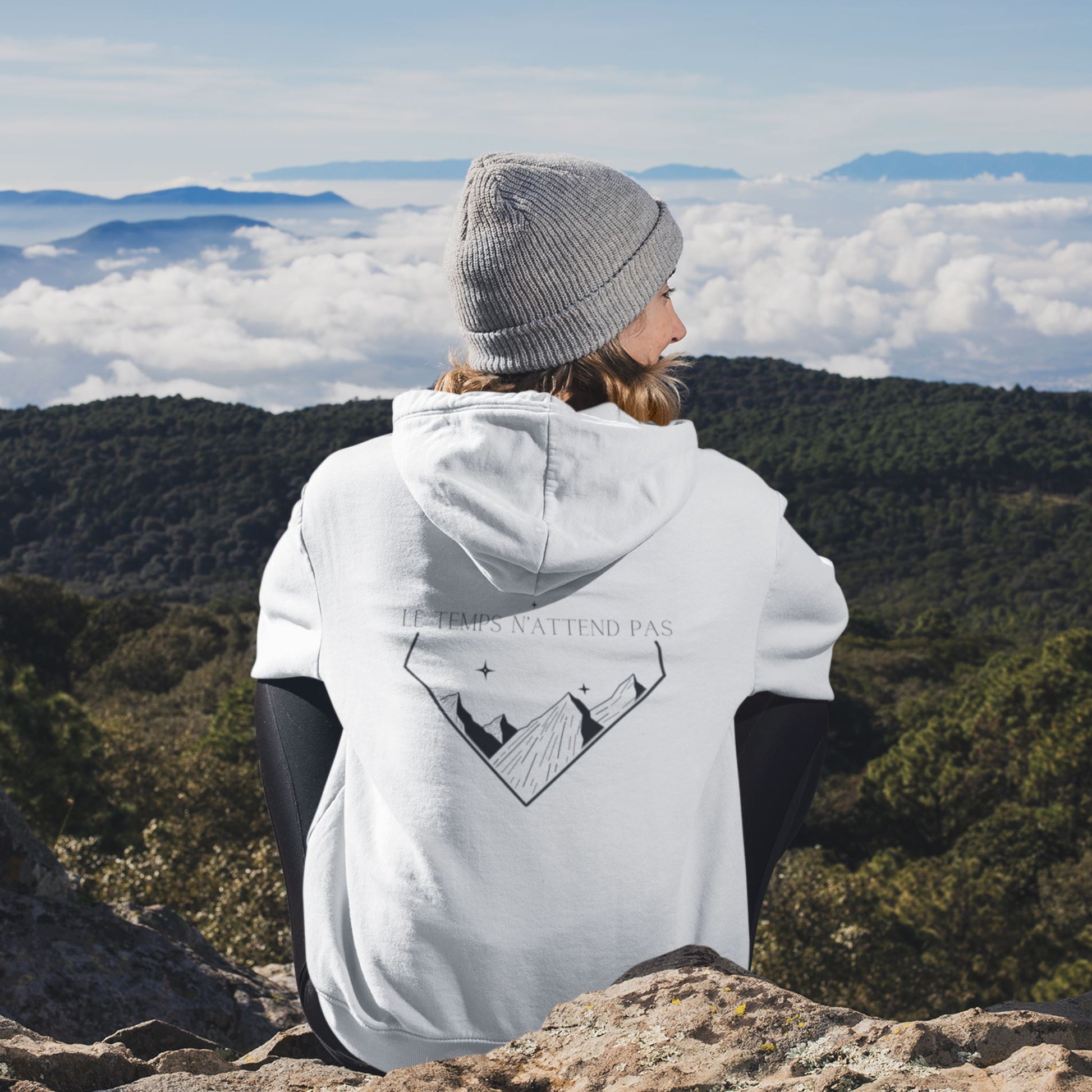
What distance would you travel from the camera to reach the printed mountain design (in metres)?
1.64

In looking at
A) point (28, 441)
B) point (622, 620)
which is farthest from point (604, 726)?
point (28, 441)

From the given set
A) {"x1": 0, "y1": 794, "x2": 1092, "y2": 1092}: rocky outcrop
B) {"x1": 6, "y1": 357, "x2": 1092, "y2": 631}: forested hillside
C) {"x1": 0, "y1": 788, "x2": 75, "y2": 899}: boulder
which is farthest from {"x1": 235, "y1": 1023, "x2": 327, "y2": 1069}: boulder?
{"x1": 6, "y1": 357, "x2": 1092, "y2": 631}: forested hillside

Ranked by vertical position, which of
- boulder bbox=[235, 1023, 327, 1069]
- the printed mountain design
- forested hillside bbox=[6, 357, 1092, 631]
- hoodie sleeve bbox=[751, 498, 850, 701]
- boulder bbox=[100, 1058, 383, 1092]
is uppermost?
hoodie sleeve bbox=[751, 498, 850, 701]

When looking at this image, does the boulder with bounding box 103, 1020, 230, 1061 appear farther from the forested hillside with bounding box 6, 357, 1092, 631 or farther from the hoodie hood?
the forested hillside with bounding box 6, 357, 1092, 631

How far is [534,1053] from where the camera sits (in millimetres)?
1468

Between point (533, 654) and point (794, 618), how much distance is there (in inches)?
19.1

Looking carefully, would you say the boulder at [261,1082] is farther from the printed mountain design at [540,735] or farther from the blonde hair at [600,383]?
the blonde hair at [600,383]

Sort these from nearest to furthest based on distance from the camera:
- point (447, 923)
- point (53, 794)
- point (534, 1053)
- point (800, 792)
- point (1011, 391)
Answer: point (534, 1053) → point (447, 923) → point (800, 792) → point (53, 794) → point (1011, 391)

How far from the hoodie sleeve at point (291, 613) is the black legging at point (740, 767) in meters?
0.06

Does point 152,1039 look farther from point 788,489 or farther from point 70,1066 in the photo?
point 788,489

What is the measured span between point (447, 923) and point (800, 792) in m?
0.75

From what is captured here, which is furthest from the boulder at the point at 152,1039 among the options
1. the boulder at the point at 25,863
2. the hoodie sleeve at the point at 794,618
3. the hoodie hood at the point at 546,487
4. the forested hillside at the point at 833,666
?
the boulder at the point at 25,863

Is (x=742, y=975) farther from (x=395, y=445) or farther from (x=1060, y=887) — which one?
(x=1060, y=887)

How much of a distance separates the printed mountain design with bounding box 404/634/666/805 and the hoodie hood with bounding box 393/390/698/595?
0.19 meters
